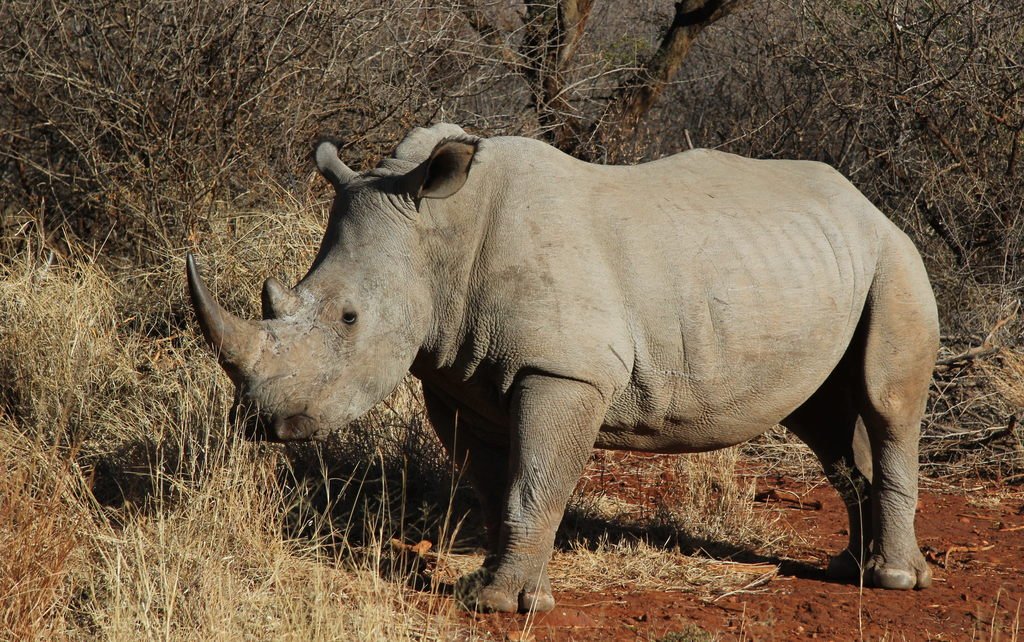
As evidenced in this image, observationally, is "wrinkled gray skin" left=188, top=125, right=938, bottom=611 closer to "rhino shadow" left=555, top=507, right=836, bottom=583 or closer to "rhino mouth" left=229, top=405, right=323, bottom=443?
"rhino mouth" left=229, top=405, right=323, bottom=443

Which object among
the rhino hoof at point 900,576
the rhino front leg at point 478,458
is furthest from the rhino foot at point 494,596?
the rhino hoof at point 900,576

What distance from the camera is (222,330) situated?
4039 mm

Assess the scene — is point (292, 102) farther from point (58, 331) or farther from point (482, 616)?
point (482, 616)

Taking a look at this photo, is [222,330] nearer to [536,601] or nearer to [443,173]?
[443,173]

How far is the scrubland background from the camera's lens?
438cm

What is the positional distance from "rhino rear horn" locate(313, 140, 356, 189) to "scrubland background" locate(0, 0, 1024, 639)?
3.75ft

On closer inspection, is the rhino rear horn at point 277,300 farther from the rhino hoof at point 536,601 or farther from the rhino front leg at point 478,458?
the rhino hoof at point 536,601

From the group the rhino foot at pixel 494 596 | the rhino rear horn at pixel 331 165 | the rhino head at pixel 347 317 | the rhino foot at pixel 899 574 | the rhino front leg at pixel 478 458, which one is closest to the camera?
the rhino head at pixel 347 317

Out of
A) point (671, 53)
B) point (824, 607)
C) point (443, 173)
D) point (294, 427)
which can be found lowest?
point (824, 607)

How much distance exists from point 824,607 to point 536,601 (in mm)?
1203

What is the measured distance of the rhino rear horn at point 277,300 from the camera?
422 centimetres

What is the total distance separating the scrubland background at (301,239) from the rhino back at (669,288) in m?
0.77

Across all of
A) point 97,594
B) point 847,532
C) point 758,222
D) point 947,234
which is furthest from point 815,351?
point 947,234

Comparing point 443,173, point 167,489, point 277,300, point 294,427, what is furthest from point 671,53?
point 294,427
